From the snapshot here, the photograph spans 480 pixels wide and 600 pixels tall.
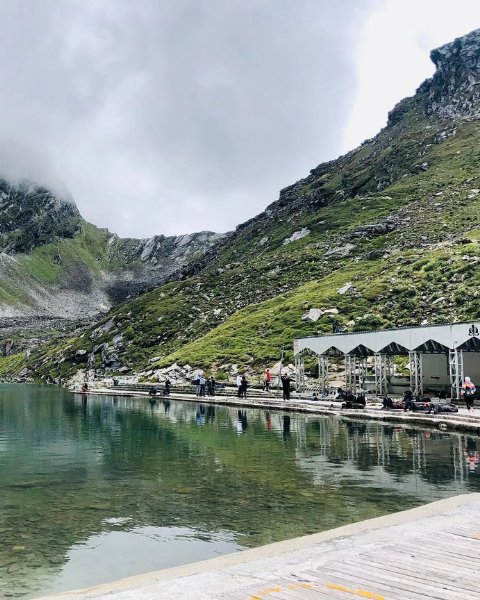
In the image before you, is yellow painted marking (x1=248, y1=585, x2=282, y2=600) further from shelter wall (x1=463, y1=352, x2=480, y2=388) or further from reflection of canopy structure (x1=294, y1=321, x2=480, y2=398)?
shelter wall (x1=463, y1=352, x2=480, y2=388)

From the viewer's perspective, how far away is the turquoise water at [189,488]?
11.9 meters

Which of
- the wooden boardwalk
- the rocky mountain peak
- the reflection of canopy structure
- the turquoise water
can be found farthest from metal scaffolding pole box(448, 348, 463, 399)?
the rocky mountain peak

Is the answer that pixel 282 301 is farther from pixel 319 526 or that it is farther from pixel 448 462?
pixel 319 526

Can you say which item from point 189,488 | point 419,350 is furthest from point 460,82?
point 189,488

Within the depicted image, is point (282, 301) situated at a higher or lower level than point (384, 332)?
higher

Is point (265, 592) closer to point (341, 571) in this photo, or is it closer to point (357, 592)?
point (357, 592)

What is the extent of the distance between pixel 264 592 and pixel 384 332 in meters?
40.0

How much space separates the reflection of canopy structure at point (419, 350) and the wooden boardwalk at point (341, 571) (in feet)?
97.2

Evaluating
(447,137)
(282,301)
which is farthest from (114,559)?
(447,137)

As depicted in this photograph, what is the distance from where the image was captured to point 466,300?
68562 millimetres

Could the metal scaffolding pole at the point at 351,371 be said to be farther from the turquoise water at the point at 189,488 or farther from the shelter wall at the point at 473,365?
the turquoise water at the point at 189,488

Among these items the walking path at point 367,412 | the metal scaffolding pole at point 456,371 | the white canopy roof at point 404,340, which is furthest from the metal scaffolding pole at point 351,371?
the metal scaffolding pole at point 456,371

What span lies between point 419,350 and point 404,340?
1306 mm

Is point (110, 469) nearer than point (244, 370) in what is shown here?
Yes
